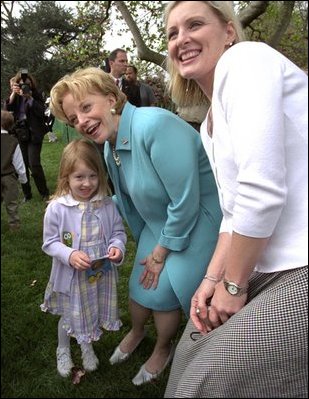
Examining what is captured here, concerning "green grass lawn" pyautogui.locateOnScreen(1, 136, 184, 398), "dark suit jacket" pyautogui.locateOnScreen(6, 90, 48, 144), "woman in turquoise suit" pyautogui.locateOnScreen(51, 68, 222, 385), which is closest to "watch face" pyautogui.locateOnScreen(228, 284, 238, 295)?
"green grass lawn" pyautogui.locateOnScreen(1, 136, 184, 398)

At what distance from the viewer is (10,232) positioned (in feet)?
4.46

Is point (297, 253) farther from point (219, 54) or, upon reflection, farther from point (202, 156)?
point (202, 156)

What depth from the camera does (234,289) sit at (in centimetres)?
149

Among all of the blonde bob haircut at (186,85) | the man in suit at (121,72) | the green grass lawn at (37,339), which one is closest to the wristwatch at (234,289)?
the green grass lawn at (37,339)

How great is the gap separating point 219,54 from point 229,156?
1.13 feet

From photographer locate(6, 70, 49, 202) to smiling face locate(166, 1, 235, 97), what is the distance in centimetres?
63

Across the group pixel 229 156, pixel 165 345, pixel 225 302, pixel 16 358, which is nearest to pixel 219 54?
pixel 229 156

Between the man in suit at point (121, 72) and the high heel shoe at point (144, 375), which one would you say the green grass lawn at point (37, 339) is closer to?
the high heel shoe at point (144, 375)

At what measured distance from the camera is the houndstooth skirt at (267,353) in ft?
4.35

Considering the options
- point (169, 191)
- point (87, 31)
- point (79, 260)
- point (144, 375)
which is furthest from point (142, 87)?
point (144, 375)

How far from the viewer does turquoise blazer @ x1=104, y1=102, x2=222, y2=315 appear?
2.02m

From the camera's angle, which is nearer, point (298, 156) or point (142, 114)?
point (298, 156)

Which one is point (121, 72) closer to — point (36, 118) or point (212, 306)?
point (36, 118)

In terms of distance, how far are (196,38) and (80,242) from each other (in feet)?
4.33
